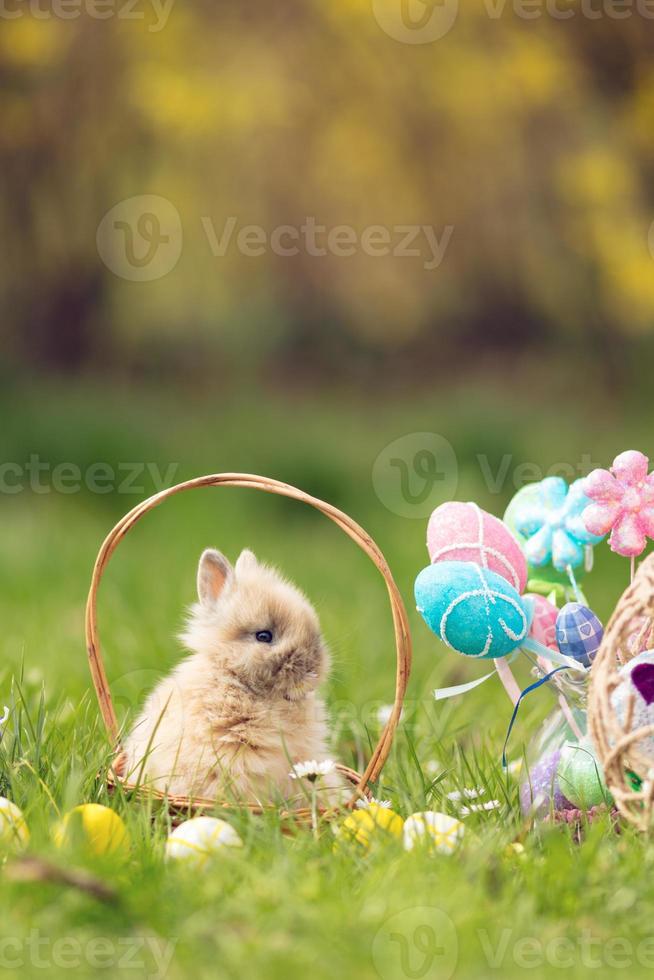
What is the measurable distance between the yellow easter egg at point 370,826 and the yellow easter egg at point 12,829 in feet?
1.73

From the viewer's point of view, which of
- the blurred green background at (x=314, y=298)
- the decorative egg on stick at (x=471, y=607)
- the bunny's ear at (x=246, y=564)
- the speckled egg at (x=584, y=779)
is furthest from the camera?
the blurred green background at (x=314, y=298)

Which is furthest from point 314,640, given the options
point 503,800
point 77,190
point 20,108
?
point 77,190

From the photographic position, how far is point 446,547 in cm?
212

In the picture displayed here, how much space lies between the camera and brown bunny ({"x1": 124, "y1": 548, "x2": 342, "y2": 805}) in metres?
2.13

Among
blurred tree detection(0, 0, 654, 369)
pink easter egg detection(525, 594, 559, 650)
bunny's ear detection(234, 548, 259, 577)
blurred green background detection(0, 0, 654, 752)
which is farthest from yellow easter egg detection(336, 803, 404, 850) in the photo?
blurred tree detection(0, 0, 654, 369)

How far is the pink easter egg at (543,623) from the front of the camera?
223cm

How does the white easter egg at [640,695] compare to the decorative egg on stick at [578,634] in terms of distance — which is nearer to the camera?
the white easter egg at [640,695]

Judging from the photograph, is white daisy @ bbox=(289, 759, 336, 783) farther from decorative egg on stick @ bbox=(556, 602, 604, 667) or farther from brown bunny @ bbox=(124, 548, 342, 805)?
decorative egg on stick @ bbox=(556, 602, 604, 667)

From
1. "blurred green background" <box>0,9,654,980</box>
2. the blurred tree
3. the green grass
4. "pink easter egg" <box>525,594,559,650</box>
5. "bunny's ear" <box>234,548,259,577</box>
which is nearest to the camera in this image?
the green grass

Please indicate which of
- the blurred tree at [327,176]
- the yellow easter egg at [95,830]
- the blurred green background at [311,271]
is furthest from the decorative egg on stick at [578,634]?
the blurred tree at [327,176]

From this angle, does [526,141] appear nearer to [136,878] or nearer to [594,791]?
[594,791]

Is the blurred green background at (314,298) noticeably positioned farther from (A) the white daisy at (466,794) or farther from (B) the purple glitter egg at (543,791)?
(B) the purple glitter egg at (543,791)

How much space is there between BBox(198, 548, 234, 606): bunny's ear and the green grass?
A: 0.36m

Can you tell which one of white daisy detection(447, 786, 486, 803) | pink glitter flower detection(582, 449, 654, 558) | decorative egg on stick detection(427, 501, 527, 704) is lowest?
white daisy detection(447, 786, 486, 803)
